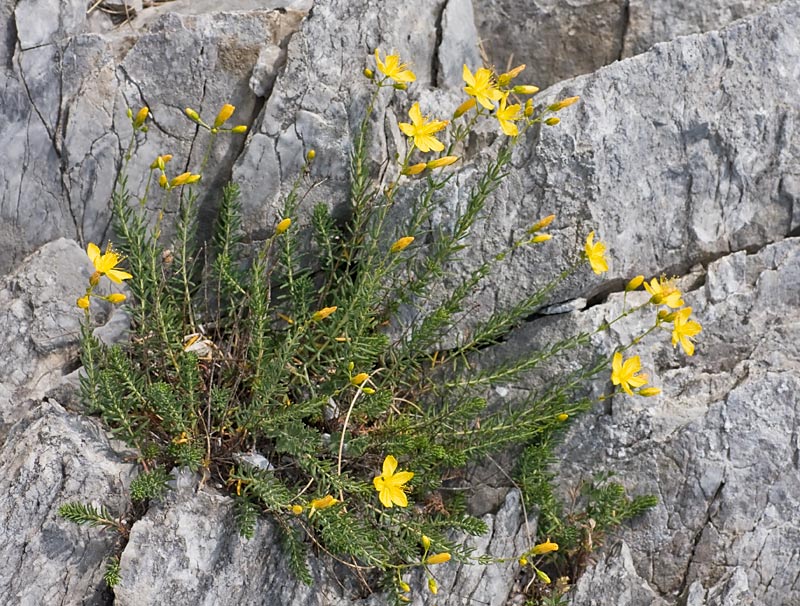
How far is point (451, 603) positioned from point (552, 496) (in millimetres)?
769

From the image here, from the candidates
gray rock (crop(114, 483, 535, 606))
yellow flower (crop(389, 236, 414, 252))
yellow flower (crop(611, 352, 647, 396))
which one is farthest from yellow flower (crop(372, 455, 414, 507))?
yellow flower (crop(611, 352, 647, 396))

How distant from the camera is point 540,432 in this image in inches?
177

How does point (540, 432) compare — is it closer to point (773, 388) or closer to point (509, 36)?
point (773, 388)

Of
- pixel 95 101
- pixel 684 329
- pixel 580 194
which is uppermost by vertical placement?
pixel 95 101

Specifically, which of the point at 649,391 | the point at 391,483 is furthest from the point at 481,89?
the point at 391,483

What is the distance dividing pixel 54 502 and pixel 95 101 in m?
2.09

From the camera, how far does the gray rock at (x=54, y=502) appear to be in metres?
3.67

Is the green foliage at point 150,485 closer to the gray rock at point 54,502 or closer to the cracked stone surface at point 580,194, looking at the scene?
the gray rock at point 54,502

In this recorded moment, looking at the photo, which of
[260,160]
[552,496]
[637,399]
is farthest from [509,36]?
[552,496]

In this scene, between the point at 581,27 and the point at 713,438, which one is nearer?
the point at 713,438

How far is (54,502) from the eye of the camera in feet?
12.4

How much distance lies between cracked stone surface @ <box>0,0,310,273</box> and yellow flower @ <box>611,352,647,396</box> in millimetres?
2272

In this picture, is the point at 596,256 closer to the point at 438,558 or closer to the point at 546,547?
the point at 546,547

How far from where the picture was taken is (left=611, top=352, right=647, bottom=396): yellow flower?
411cm
